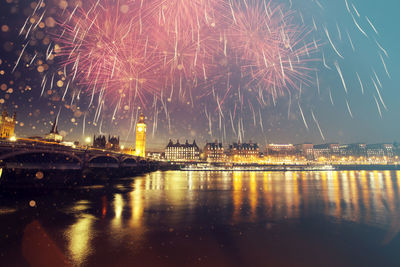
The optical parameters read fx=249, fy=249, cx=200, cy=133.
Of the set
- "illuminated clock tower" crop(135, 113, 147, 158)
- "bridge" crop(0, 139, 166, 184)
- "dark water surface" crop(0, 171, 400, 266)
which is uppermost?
"illuminated clock tower" crop(135, 113, 147, 158)

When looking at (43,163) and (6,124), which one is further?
(6,124)

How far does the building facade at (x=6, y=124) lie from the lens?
11742cm

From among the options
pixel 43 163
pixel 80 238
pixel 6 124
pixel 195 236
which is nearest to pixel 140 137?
pixel 6 124

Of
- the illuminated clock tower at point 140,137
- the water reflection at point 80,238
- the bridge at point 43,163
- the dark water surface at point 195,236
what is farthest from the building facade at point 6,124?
the water reflection at point 80,238

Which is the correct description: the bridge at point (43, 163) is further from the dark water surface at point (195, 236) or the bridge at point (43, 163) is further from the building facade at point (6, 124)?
the building facade at point (6, 124)

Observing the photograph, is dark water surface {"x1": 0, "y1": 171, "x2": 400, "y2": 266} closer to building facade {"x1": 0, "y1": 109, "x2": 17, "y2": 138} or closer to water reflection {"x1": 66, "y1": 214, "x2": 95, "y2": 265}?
water reflection {"x1": 66, "y1": 214, "x2": 95, "y2": 265}

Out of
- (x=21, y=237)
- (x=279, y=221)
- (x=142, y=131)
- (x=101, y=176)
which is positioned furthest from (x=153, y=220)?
(x=142, y=131)

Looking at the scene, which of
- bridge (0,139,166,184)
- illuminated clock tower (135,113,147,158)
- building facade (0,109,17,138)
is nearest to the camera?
bridge (0,139,166,184)

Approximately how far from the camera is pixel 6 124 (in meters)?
126

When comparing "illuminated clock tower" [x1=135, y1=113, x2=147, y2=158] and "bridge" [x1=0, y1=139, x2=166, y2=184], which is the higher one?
"illuminated clock tower" [x1=135, y1=113, x2=147, y2=158]

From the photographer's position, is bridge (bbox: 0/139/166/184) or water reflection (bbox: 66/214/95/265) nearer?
water reflection (bbox: 66/214/95/265)

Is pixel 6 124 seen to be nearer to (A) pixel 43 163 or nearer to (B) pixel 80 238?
(A) pixel 43 163

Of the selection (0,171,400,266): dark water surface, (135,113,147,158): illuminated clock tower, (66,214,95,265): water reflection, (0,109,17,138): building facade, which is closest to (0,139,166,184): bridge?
(0,171,400,266): dark water surface

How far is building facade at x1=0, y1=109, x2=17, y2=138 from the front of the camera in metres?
117
